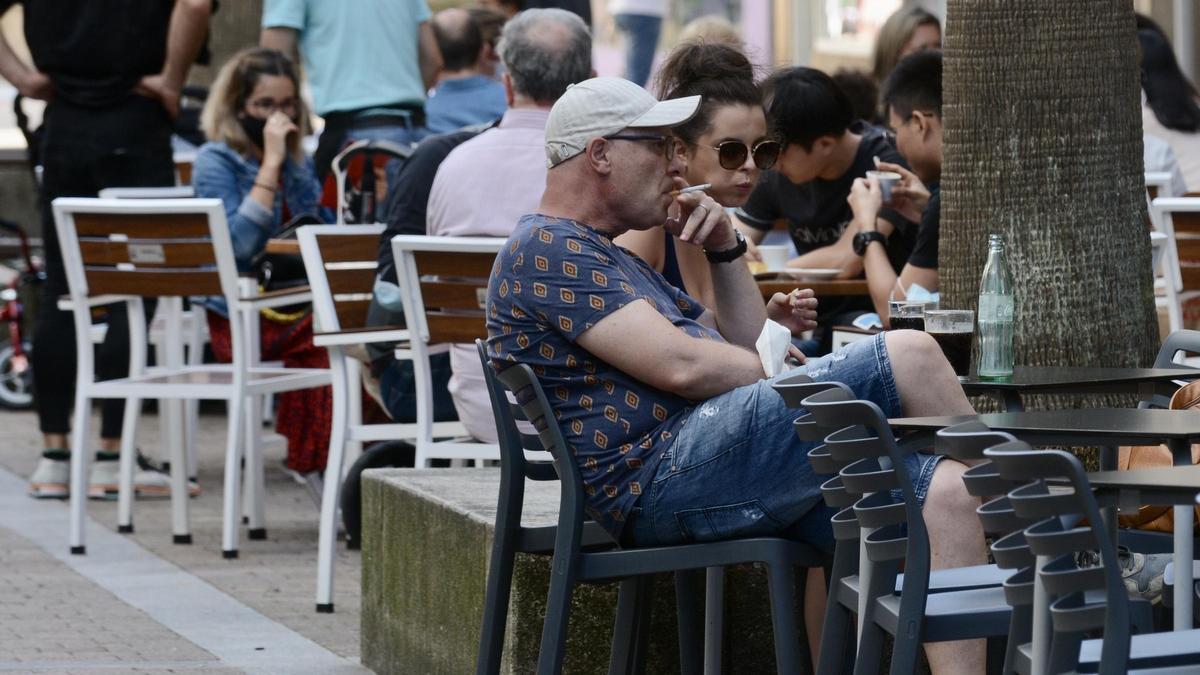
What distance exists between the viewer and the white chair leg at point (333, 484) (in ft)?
20.3

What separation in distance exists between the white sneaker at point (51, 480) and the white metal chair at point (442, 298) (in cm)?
289

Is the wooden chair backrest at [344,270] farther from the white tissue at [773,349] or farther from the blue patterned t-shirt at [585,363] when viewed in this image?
the white tissue at [773,349]

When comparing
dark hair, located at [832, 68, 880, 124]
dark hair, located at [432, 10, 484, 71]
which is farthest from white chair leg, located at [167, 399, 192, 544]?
dark hair, located at [832, 68, 880, 124]

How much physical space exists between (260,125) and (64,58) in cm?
84

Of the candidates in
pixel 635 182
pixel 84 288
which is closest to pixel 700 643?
pixel 635 182

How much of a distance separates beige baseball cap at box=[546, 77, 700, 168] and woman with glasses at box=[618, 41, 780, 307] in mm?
572

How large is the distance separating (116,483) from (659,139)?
16.5ft

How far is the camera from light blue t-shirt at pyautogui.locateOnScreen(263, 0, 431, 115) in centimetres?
900

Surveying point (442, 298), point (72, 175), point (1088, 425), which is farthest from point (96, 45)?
point (1088, 425)

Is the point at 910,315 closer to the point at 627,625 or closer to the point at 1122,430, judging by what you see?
the point at 627,625

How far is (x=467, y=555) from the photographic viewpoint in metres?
4.62

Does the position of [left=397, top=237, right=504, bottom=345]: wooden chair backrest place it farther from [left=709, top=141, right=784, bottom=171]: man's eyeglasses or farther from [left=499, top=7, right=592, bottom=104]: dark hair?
[left=709, top=141, right=784, bottom=171]: man's eyeglasses

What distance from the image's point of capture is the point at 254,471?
291 inches

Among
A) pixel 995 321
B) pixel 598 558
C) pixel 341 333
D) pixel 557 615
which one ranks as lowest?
pixel 557 615
